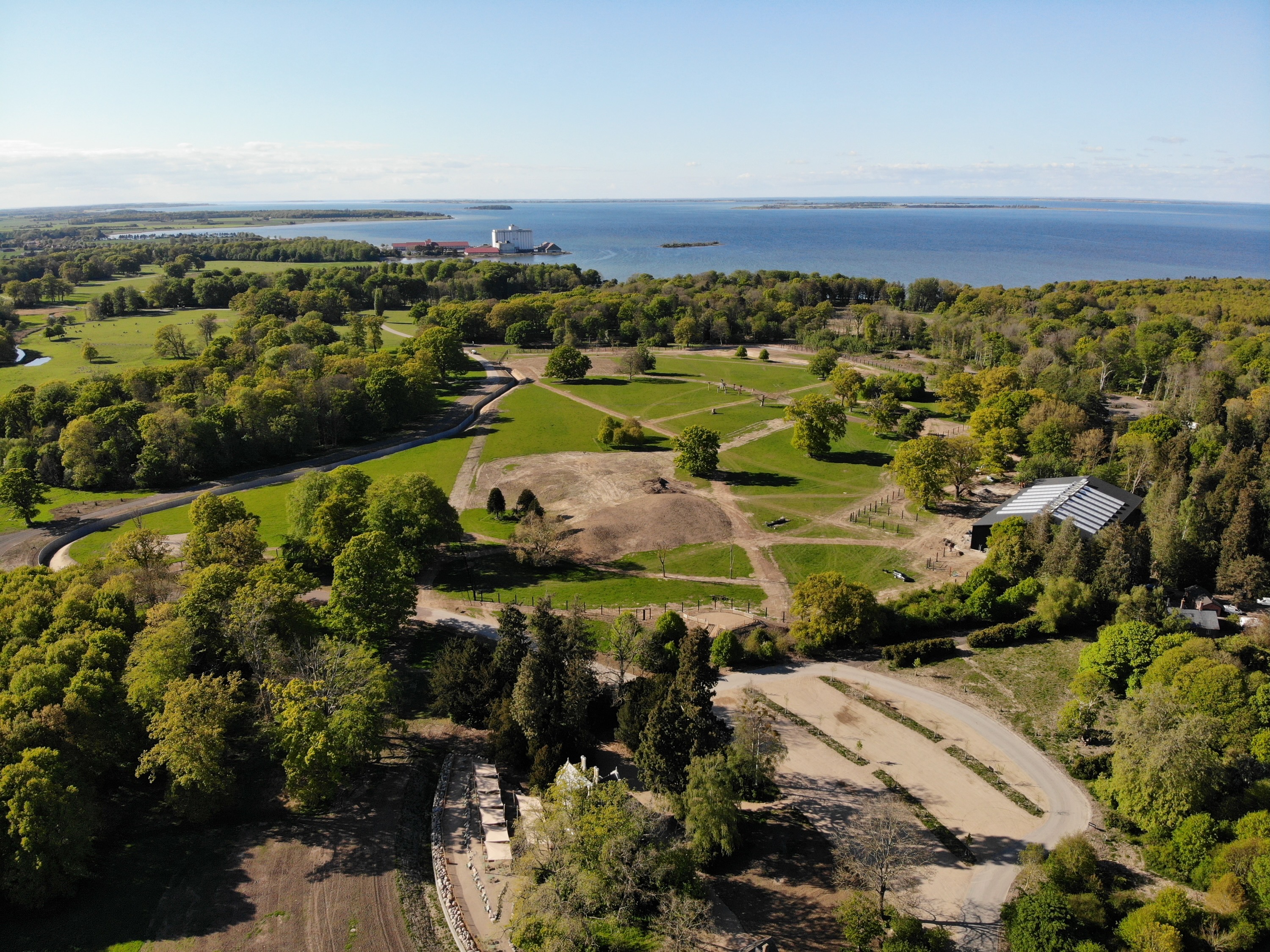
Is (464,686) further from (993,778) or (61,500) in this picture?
(61,500)

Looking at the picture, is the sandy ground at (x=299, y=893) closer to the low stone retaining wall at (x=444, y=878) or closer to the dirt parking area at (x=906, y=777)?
the low stone retaining wall at (x=444, y=878)

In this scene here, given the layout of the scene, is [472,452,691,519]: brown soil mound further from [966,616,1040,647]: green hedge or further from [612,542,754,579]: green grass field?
[966,616,1040,647]: green hedge

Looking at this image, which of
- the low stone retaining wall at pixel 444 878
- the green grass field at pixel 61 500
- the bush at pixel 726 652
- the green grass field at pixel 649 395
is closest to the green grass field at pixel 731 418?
the green grass field at pixel 649 395

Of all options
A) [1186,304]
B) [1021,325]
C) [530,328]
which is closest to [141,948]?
[530,328]

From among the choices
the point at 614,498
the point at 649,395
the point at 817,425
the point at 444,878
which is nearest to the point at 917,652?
the point at 444,878

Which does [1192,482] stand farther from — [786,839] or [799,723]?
[786,839]

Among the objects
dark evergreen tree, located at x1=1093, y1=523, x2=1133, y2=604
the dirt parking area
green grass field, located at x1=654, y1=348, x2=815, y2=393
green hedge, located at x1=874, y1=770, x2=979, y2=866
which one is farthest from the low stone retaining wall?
green grass field, located at x1=654, y1=348, x2=815, y2=393
